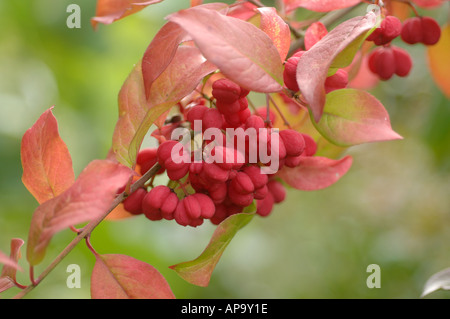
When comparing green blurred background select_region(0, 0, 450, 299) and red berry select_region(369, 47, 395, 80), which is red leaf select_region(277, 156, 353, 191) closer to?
red berry select_region(369, 47, 395, 80)

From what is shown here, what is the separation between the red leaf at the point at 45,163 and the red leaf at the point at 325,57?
0.94 ft

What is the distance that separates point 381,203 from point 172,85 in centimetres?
172

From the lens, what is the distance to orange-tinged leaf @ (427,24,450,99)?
876mm

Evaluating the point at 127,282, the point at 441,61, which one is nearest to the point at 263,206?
the point at 127,282

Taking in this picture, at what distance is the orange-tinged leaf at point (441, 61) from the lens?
876 mm

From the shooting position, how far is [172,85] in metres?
0.52

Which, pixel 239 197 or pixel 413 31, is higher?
pixel 413 31

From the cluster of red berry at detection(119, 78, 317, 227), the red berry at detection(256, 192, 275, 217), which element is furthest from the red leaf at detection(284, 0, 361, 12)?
Result: the red berry at detection(256, 192, 275, 217)

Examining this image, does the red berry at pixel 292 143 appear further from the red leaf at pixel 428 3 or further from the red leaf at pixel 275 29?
the red leaf at pixel 428 3

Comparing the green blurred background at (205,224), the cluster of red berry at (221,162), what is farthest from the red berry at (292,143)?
the green blurred background at (205,224)

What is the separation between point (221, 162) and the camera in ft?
1.64

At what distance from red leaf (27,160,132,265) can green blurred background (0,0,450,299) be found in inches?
35.2

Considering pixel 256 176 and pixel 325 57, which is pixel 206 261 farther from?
pixel 325 57

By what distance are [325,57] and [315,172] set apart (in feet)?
0.77
